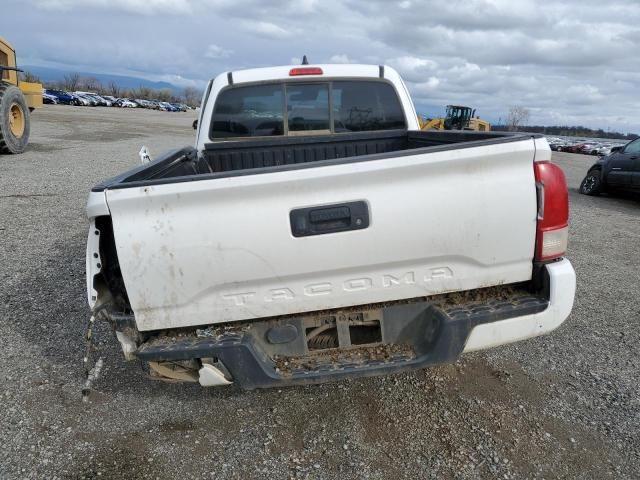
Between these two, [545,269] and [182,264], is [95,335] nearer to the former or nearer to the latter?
[182,264]

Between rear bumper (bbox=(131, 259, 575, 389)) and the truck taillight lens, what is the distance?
103mm

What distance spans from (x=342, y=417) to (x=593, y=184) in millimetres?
10709

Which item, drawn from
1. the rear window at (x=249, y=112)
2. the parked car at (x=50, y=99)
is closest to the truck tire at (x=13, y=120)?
the rear window at (x=249, y=112)

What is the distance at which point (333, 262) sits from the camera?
2.36m

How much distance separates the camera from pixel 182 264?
2.29 metres

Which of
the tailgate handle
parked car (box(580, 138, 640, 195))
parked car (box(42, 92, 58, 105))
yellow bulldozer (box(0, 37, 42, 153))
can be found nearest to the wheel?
parked car (box(580, 138, 640, 195))

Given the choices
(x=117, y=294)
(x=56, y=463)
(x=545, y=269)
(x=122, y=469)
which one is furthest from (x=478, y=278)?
(x=56, y=463)

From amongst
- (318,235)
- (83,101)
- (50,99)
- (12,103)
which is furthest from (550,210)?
(83,101)

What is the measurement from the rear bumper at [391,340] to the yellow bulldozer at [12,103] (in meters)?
11.9

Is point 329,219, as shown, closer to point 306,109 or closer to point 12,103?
point 306,109

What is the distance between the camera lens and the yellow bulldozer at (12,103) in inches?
465

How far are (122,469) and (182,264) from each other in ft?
4.02

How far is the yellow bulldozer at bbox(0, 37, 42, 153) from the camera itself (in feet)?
38.7

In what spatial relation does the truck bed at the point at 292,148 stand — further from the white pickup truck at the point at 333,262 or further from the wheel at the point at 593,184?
the wheel at the point at 593,184
